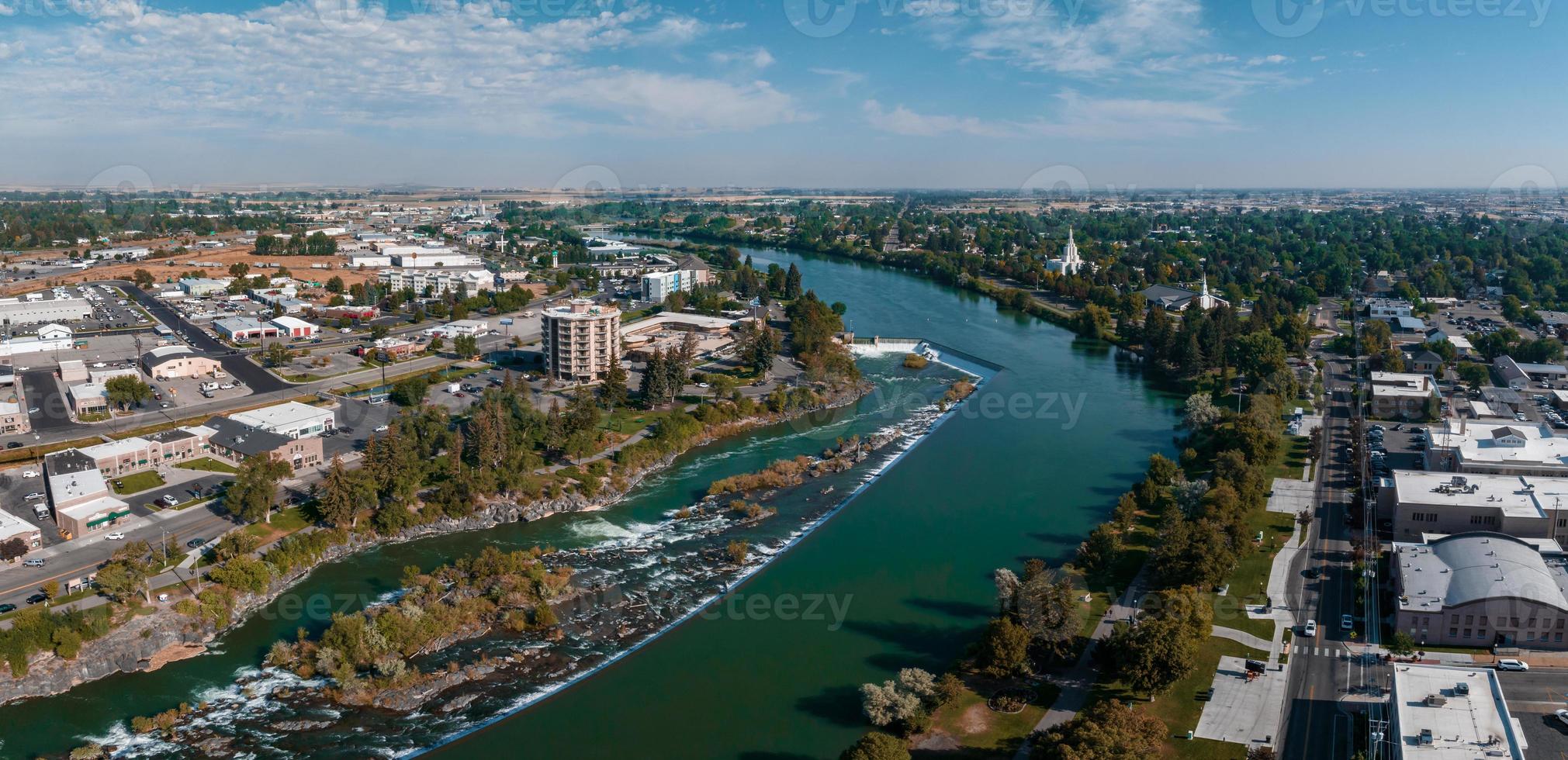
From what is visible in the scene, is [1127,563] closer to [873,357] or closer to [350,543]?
[350,543]

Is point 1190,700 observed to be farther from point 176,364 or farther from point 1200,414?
point 176,364

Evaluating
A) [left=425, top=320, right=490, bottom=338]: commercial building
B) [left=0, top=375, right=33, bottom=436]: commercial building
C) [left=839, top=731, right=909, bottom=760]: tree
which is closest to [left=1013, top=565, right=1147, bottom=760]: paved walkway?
[left=839, top=731, right=909, bottom=760]: tree

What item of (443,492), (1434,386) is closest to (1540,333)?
(1434,386)

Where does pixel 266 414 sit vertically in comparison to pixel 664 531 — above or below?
above

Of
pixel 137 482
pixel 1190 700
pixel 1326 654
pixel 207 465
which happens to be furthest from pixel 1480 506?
pixel 137 482

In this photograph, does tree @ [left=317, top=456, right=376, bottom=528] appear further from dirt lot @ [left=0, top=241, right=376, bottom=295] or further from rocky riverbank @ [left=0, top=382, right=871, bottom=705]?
dirt lot @ [left=0, top=241, right=376, bottom=295]

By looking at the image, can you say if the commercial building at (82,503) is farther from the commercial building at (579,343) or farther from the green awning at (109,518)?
the commercial building at (579,343)
